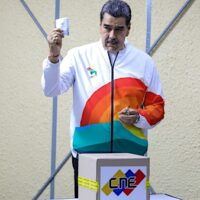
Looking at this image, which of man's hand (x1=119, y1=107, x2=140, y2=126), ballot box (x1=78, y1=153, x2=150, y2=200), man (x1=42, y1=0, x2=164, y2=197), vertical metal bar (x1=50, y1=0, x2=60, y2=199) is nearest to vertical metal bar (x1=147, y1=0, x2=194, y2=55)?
vertical metal bar (x1=50, y1=0, x2=60, y2=199)

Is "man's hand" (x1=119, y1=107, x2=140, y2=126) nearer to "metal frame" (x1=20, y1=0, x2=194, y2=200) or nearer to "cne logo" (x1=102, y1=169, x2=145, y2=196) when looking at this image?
"cne logo" (x1=102, y1=169, x2=145, y2=196)

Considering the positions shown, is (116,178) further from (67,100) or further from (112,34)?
(67,100)

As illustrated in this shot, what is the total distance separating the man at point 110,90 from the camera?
124cm

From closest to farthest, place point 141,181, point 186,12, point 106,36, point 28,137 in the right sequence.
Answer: point 141,181 < point 106,36 < point 186,12 < point 28,137

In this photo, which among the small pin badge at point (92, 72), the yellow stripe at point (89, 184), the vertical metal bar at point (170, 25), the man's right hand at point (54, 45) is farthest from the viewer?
the vertical metal bar at point (170, 25)

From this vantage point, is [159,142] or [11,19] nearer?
[159,142]

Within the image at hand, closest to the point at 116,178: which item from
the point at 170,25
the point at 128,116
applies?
the point at 128,116

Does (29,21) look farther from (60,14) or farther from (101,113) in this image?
(101,113)

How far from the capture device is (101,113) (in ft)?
4.08

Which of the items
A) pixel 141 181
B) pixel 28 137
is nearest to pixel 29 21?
pixel 28 137

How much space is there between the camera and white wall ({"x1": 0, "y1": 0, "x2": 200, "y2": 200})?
1.92m

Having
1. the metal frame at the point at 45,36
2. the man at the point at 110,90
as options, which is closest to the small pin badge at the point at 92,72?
the man at the point at 110,90

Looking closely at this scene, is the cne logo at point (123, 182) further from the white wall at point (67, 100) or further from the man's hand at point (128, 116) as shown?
the white wall at point (67, 100)

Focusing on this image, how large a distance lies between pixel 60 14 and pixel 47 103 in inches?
17.2
